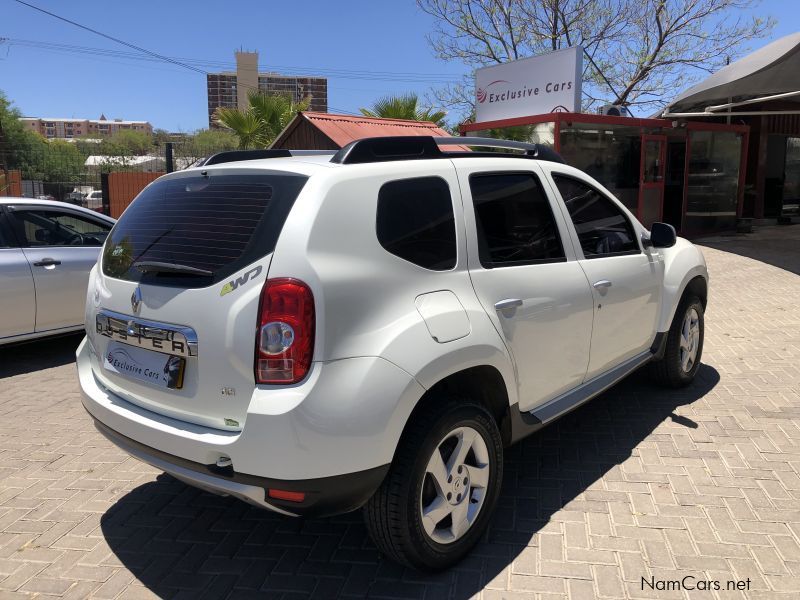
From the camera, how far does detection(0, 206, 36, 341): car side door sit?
546cm

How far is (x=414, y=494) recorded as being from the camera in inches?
97.5

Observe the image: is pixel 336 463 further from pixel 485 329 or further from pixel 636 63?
pixel 636 63

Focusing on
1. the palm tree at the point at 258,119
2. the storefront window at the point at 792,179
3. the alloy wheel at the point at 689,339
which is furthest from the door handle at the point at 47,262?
the storefront window at the point at 792,179

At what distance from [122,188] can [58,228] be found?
993cm

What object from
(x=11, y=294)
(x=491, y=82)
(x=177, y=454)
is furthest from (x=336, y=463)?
(x=491, y=82)

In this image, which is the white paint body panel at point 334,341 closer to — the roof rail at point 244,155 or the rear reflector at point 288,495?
the rear reflector at point 288,495

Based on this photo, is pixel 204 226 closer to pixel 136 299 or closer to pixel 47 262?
pixel 136 299

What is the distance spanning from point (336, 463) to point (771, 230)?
57.6 ft

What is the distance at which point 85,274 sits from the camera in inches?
236

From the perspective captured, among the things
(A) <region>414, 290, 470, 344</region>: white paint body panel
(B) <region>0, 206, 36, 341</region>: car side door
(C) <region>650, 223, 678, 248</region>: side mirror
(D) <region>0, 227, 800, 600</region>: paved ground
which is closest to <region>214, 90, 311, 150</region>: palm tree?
(B) <region>0, 206, 36, 341</region>: car side door

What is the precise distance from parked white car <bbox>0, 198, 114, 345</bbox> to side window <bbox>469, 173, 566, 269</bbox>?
4.21 m

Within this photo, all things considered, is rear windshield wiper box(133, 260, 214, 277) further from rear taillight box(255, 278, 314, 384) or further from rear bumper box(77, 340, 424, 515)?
rear bumper box(77, 340, 424, 515)

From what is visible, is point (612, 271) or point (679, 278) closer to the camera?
point (612, 271)

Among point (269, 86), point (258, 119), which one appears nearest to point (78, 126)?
point (269, 86)
